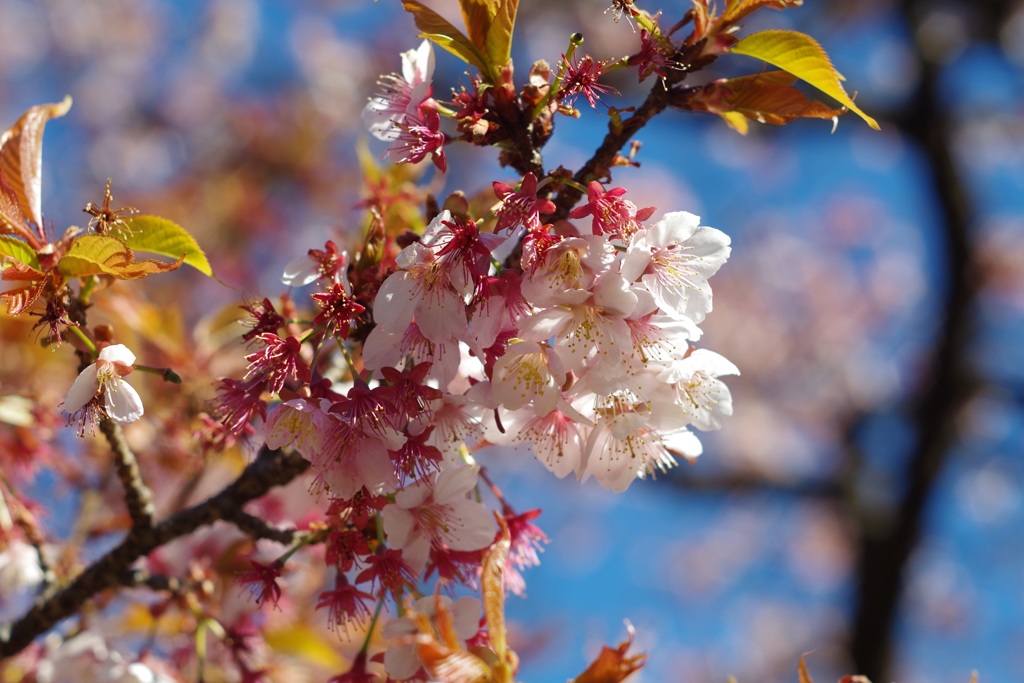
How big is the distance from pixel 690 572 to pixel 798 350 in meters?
3.08

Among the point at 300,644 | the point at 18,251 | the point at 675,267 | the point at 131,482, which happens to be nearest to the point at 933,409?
the point at 300,644

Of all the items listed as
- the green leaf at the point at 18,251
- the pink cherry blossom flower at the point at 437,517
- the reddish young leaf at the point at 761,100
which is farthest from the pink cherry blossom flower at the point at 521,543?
the green leaf at the point at 18,251

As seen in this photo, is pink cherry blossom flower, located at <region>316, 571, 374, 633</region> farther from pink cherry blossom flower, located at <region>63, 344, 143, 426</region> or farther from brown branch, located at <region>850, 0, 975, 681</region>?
brown branch, located at <region>850, 0, 975, 681</region>

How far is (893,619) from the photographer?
4531 millimetres

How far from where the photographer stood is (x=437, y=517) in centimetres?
107

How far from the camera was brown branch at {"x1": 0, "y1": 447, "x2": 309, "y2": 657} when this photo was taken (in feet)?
4.23

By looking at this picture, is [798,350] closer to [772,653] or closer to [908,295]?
[908,295]

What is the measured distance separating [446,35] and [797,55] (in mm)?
439

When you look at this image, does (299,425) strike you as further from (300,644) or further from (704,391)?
(300,644)

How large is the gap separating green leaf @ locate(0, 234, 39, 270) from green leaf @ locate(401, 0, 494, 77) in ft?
1.81

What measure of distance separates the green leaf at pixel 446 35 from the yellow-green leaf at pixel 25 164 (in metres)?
0.53

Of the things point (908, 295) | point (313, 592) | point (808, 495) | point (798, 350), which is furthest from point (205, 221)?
point (908, 295)

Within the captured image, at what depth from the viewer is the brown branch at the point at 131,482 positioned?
1251 mm

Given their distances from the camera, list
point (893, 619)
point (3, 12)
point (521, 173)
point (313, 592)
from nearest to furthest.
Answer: point (521, 173)
point (313, 592)
point (893, 619)
point (3, 12)
